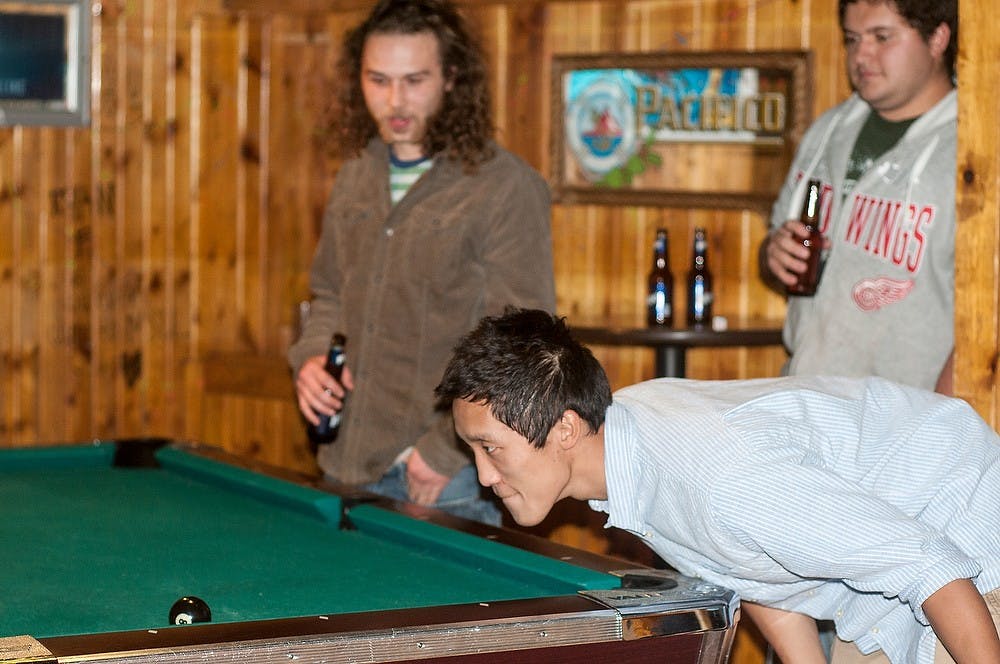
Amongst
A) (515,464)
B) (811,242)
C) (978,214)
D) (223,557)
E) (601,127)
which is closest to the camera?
(515,464)

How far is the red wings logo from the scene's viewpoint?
9.66 feet

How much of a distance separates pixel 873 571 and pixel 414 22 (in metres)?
1.70

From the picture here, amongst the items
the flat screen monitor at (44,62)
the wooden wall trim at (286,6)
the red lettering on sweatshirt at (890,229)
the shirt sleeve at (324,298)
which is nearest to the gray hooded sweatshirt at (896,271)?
the red lettering on sweatshirt at (890,229)

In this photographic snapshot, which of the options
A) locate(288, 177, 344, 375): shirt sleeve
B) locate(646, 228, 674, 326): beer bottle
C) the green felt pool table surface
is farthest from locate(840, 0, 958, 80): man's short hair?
locate(646, 228, 674, 326): beer bottle

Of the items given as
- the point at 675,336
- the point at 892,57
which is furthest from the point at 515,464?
the point at 675,336

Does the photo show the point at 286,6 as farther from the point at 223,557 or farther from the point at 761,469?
the point at 761,469

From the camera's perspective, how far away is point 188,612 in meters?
1.85

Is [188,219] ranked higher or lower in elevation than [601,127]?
lower

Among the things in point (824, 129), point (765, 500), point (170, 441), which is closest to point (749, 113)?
point (824, 129)

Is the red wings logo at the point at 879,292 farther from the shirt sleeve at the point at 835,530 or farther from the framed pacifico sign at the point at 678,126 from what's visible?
the framed pacifico sign at the point at 678,126

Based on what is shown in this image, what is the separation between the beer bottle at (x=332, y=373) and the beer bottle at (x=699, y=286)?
1.84 metres

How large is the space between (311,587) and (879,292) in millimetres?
1471

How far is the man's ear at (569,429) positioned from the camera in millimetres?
2082

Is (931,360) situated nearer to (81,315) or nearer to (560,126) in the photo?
(560,126)
